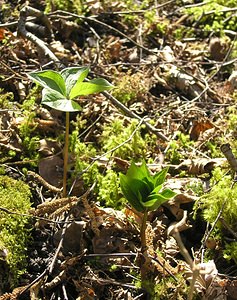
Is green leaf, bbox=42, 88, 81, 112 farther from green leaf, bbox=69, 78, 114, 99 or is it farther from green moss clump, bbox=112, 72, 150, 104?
green moss clump, bbox=112, 72, 150, 104

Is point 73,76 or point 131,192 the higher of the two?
point 73,76

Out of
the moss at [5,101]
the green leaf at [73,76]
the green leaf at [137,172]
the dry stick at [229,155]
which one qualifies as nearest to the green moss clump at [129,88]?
the moss at [5,101]

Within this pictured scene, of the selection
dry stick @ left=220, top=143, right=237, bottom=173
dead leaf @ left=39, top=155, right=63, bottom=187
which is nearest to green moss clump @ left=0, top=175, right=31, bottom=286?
dead leaf @ left=39, top=155, right=63, bottom=187

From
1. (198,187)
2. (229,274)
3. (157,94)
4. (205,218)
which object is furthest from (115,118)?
(229,274)

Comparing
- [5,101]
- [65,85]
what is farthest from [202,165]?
[5,101]

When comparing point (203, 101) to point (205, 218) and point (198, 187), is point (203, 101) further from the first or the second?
point (205, 218)

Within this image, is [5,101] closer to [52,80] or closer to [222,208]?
[52,80]
